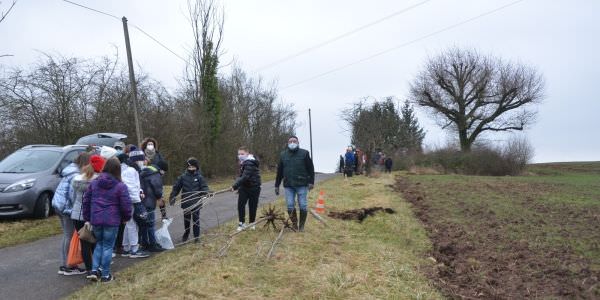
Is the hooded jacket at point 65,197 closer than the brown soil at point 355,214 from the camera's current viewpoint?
Yes

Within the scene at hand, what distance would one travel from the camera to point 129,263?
7.60 m

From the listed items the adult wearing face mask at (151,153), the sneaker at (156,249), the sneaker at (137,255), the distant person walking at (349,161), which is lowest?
the sneaker at (137,255)

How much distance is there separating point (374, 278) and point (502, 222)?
7037 mm

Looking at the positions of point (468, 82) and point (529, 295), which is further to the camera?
point (468, 82)

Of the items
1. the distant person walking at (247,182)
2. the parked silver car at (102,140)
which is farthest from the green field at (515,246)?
the parked silver car at (102,140)

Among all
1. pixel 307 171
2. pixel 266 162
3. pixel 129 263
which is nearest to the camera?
pixel 129 263

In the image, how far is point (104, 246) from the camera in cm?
639

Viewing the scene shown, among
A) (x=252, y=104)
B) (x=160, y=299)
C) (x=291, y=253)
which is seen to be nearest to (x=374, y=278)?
(x=291, y=253)

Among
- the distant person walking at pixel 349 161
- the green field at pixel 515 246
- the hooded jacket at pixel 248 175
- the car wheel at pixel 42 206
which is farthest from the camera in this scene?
the distant person walking at pixel 349 161

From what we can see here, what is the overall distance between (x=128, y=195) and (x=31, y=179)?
602 centimetres

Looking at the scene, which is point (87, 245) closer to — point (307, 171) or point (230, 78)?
point (307, 171)

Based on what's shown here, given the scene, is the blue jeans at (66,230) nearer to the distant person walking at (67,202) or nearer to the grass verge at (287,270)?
the distant person walking at (67,202)

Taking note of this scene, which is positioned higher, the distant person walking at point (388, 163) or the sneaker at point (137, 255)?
the distant person walking at point (388, 163)

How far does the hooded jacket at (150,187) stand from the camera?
816cm
